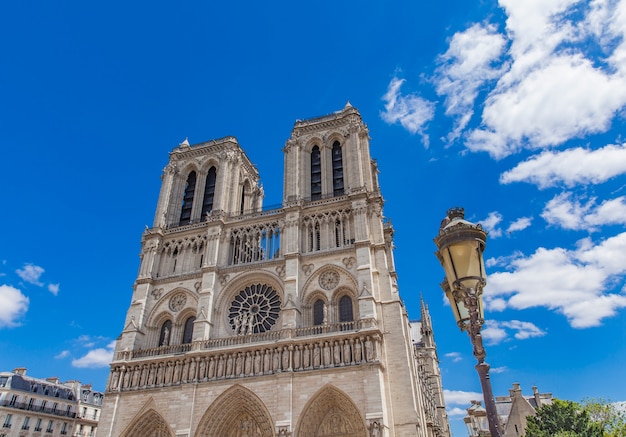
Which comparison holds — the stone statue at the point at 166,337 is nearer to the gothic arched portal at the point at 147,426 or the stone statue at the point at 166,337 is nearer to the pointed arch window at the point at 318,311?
the gothic arched portal at the point at 147,426

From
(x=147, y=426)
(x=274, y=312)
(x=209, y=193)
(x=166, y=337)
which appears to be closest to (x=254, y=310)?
(x=274, y=312)

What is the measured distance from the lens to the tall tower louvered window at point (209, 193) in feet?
104

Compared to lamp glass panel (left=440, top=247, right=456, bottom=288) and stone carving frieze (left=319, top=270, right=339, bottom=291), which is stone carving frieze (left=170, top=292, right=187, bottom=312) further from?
lamp glass panel (left=440, top=247, right=456, bottom=288)

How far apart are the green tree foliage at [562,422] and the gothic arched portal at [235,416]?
1285cm

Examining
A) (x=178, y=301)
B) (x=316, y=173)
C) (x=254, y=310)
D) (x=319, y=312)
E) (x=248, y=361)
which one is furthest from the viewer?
(x=316, y=173)

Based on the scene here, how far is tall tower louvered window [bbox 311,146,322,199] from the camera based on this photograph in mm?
29766

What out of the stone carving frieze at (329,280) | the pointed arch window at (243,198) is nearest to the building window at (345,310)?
the stone carving frieze at (329,280)

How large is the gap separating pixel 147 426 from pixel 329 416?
9.66 m

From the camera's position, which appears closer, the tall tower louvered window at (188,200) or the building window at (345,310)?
the building window at (345,310)

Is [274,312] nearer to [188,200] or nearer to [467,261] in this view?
[188,200]

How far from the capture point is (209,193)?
3262 centimetres

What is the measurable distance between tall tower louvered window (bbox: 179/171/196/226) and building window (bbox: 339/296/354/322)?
1304 centimetres

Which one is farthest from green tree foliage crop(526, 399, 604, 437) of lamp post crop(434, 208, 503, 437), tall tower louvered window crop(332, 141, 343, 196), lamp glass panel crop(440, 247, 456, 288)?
lamp glass panel crop(440, 247, 456, 288)

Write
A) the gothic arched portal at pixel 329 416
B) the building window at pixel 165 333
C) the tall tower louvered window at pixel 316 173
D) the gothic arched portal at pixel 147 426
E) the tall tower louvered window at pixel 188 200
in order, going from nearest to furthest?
1. the gothic arched portal at pixel 329 416
2. the gothic arched portal at pixel 147 426
3. the building window at pixel 165 333
4. the tall tower louvered window at pixel 316 173
5. the tall tower louvered window at pixel 188 200
